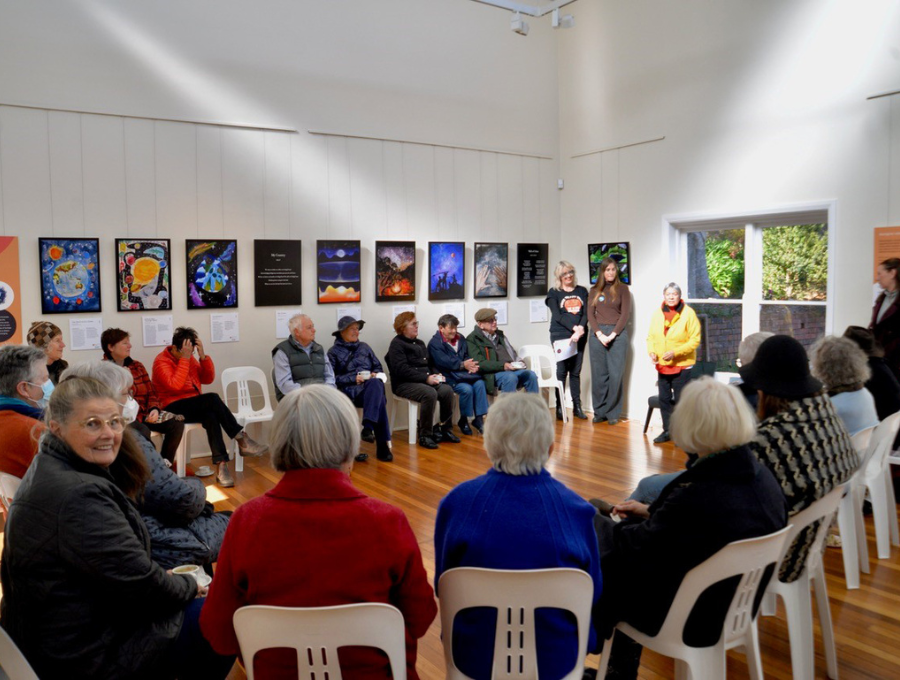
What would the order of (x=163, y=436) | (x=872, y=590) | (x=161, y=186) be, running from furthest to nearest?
(x=161, y=186) < (x=163, y=436) < (x=872, y=590)

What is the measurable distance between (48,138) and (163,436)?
2.67 m

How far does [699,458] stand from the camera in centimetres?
244

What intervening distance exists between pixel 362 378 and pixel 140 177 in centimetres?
271

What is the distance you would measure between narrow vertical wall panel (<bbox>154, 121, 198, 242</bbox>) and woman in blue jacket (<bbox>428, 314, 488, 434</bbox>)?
2.69 metres

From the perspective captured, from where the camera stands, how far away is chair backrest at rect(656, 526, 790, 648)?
2.23 metres

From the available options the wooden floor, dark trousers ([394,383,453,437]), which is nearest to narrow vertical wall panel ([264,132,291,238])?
dark trousers ([394,383,453,437])

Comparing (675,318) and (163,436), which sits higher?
(675,318)

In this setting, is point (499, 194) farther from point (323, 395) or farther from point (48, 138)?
point (323, 395)

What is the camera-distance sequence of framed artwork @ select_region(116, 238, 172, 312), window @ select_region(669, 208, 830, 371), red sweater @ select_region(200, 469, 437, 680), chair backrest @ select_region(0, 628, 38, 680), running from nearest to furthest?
chair backrest @ select_region(0, 628, 38, 680) → red sweater @ select_region(200, 469, 437, 680) → framed artwork @ select_region(116, 238, 172, 312) → window @ select_region(669, 208, 830, 371)

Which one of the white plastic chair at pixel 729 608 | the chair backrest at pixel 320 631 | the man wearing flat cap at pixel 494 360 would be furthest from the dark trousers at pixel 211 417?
the chair backrest at pixel 320 631

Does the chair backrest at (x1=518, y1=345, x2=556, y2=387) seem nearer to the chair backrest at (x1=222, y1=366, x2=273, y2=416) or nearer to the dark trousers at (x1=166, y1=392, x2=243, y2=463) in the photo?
the chair backrest at (x1=222, y1=366, x2=273, y2=416)

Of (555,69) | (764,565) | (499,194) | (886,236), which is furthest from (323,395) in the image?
(555,69)

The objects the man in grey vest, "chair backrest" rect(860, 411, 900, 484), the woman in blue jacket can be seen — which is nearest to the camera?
"chair backrest" rect(860, 411, 900, 484)

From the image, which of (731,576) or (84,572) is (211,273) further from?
(731,576)
